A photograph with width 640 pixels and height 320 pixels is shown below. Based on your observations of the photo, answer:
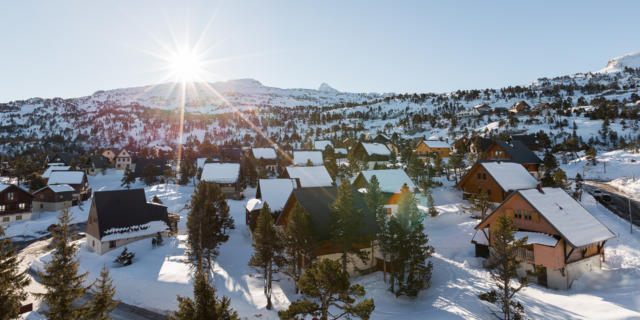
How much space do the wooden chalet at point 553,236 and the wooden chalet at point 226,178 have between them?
47592mm

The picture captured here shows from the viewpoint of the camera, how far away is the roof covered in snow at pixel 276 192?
41.6 meters

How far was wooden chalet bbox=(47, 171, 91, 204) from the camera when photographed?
229 ft

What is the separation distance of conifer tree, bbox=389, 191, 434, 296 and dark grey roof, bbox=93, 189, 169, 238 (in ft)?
104

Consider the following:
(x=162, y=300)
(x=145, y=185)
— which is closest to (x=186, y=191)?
(x=145, y=185)

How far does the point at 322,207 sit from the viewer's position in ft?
108

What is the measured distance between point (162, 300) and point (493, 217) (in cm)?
3122

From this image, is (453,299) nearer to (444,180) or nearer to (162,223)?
(162,223)

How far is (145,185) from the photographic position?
81875 millimetres

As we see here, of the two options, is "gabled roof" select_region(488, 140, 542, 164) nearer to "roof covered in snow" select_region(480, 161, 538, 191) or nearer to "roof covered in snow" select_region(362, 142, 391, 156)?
"roof covered in snow" select_region(480, 161, 538, 191)

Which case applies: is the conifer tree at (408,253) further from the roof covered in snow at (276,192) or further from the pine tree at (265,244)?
the roof covered in snow at (276,192)

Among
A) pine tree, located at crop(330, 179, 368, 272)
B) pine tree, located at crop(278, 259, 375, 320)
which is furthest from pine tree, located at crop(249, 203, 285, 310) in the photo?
pine tree, located at crop(278, 259, 375, 320)

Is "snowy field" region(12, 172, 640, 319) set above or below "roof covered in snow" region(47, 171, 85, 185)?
below

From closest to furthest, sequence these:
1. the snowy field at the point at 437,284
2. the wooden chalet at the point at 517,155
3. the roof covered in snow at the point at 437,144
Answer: the snowy field at the point at 437,284 < the wooden chalet at the point at 517,155 < the roof covered in snow at the point at 437,144

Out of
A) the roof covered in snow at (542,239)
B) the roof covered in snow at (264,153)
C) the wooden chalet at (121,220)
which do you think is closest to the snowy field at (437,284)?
the wooden chalet at (121,220)
